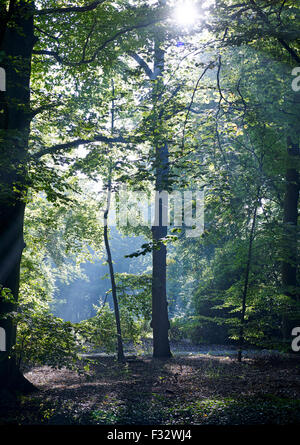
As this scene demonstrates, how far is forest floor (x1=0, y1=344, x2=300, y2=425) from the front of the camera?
5574 mm

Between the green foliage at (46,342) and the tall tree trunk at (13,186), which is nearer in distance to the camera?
the green foliage at (46,342)

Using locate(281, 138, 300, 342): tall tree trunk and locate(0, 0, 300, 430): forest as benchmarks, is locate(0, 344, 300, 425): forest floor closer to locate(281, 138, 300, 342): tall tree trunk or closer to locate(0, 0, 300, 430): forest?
locate(0, 0, 300, 430): forest

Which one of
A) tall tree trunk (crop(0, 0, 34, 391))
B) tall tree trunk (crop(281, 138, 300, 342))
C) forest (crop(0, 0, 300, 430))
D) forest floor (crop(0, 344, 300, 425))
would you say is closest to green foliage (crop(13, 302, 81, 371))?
forest (crop(0, 0, 300, 430))

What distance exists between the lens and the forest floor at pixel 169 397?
557cm

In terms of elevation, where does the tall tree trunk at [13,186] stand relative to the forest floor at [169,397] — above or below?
above

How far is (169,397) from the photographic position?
7199 mm

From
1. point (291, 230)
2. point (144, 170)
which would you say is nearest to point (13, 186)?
point (144, 170)

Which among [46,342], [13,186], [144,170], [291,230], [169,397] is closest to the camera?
[46,342]

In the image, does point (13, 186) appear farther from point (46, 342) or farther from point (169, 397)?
point (169, 397)

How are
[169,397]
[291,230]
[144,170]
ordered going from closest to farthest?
[144,170]
[169,397]
[291,230]

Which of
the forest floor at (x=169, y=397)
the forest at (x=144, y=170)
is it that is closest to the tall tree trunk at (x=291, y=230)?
A: the forest at (x=144, y=170)

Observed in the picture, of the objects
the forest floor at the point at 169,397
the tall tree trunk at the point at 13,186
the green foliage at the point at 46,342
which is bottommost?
the forest floor at the point at 169,397

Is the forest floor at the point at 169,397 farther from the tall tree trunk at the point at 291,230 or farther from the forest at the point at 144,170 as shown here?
the tall tree trunk at the point at 291,230
